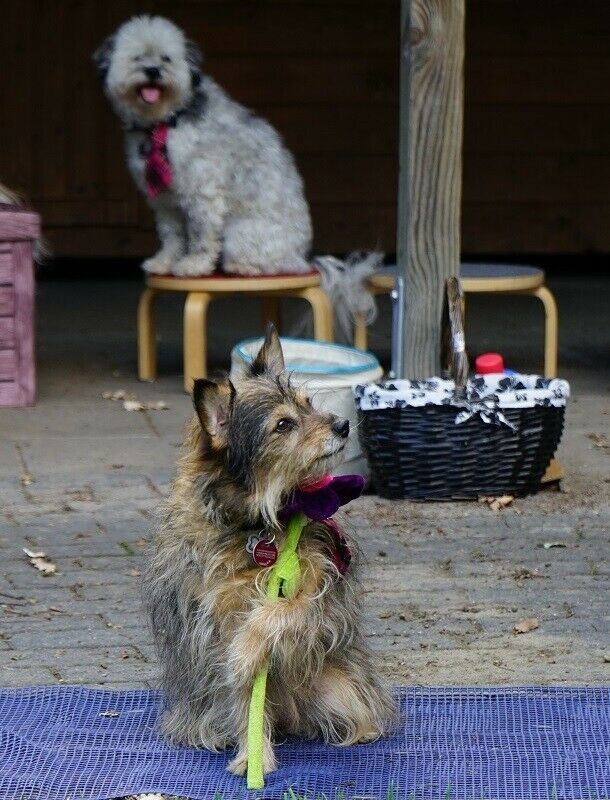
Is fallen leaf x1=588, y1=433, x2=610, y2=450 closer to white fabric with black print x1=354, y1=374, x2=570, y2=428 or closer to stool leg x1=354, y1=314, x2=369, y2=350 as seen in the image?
white fabric with black print x1=354, y1=374, x2=570, y2=428

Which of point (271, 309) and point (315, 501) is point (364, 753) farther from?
point (271, 309)

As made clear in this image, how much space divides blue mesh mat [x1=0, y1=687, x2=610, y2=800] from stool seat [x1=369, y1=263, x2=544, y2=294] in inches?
131

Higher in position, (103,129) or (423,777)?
(103,129)

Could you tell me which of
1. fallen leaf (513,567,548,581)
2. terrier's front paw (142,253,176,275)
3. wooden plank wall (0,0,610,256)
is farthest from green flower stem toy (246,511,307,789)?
wooden plank wall (0,0,610,256)

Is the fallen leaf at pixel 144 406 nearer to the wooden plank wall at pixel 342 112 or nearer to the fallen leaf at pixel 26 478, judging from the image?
the fallen leaf at pixel 26 478

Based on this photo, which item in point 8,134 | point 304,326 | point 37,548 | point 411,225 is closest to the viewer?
point 37,548

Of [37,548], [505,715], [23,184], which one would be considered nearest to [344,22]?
[23,184]

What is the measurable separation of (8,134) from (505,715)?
26.2 ft

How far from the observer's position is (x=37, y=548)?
17.3 ft

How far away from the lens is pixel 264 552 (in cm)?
345

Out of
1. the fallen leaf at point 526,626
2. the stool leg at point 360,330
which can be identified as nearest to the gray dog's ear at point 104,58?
the stool leg at point 360,330

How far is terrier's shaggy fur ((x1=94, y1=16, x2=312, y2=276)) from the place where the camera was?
7141mm

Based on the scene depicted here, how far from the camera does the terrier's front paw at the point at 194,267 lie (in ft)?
24.0

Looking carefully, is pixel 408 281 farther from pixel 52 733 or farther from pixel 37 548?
pixel 52 733
